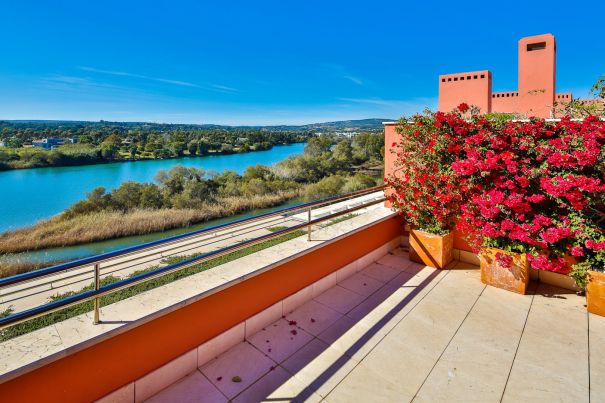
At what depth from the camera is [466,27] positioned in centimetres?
1403

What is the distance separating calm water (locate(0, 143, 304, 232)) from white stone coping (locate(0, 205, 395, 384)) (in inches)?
741

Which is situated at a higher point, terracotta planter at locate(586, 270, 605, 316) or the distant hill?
Answer: the distant hill

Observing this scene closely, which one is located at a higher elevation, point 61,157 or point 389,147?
point 61,157

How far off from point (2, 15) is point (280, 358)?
17.8 metres

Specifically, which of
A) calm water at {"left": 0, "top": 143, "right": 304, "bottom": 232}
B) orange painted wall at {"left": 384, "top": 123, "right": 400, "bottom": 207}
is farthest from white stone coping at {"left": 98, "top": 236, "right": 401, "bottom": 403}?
calm water at {"left": 0, "top": 143, "right": 304, "bottom": 232}

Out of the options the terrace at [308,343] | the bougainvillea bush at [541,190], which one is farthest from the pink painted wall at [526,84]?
the terrace at [308,343]

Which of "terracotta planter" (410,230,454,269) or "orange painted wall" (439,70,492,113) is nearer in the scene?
"terracotta planter" (410,230,454,269)

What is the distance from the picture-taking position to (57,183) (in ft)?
74.2

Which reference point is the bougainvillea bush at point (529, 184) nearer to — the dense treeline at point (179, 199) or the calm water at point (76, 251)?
the calm water at point (76, 251)

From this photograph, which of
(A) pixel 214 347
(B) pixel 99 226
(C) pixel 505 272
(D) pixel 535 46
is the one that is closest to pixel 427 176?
(C) pixel 505 272

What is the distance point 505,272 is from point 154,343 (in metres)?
3.02

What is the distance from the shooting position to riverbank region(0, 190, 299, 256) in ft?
44.7

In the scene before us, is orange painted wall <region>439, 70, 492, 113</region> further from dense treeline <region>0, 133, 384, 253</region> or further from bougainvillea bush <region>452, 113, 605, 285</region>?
dense treeline <region>0, 133, 384, 253</region>

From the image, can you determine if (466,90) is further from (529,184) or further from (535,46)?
(529,184)
